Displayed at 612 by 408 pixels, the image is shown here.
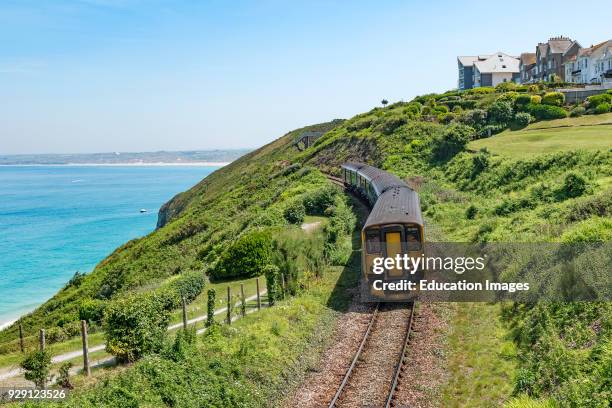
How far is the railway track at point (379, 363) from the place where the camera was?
43.3 ft

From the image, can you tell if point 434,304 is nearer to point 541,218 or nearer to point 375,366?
point 375,366

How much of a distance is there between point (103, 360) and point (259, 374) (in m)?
4.55

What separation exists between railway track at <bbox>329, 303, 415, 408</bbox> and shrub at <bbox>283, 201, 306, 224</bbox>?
1679 cm

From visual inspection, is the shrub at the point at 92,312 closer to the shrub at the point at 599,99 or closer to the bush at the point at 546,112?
the bush at the point at 546,112

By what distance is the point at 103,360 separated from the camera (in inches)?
590

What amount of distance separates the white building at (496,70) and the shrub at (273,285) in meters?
92.7

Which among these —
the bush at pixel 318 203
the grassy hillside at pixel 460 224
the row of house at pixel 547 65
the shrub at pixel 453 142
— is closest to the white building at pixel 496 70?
the row of house at pixel 547 65

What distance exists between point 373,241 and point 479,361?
247 inches

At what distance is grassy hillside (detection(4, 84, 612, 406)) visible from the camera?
12.3 meters

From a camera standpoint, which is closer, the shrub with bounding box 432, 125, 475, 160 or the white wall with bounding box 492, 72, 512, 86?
the shrub with bounding box 432, 125, 475, 160

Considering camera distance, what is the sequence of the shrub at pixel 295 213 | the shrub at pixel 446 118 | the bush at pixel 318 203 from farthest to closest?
the shrub at pixel 446 118
the bush at pixel 318 203
the shrub at pixel 295 213

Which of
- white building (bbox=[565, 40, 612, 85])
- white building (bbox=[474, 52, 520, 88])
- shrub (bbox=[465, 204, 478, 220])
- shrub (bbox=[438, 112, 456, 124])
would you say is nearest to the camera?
shrub (bbox=[465, 204, 478, 220])

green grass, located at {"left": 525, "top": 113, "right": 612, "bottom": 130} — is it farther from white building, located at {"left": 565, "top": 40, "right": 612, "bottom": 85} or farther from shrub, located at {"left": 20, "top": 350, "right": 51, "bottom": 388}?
shrub, located at {"left": 20, "top": 350, "right": 51, "bottom": 388}

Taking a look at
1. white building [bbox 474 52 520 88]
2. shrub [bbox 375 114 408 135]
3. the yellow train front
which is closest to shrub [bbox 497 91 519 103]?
shrub [bbox 375 114 408 135]
